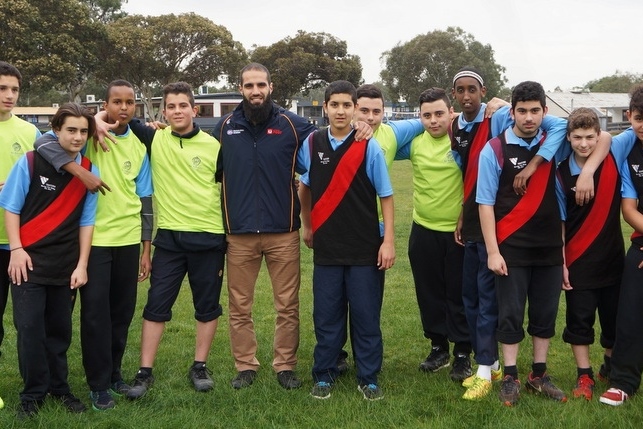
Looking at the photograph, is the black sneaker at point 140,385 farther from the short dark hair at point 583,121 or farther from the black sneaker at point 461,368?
the short dark hair at point 583,121

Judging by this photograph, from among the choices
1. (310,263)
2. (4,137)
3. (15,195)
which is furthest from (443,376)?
Answer: (310,263)

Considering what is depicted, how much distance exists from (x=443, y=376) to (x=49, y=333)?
3019mm

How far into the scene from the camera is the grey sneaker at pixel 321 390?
194 inches

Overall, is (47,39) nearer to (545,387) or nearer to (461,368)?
(461,368)

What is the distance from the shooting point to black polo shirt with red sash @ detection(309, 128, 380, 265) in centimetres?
489

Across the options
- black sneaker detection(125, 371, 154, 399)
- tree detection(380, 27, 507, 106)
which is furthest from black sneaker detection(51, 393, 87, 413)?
tree detection(380, 27, 507, 106)

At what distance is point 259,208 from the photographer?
511 cm

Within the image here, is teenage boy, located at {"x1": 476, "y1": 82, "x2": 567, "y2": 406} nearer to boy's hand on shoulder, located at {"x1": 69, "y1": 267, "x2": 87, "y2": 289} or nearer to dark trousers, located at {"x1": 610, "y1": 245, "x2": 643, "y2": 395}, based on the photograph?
dark trousers, located at {"x1": 610, "y1": 245, "x2": 643, "y2": 395}

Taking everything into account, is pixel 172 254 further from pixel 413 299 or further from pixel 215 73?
pixel 215 73

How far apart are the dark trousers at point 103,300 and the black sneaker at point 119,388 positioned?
6.1 inches

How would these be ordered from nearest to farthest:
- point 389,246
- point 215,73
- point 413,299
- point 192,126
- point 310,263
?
point 389,246, point 192,126, point 413,299, point 310,263, point 215,73

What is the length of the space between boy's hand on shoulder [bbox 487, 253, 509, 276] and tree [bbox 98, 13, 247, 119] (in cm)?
4303

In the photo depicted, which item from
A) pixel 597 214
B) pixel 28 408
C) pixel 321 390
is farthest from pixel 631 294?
pixel 28 408

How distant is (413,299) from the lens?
8.46m
